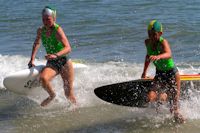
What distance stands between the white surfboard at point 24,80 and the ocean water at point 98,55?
0.33m

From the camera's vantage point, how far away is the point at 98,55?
1173 cm

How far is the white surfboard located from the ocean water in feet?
1.10

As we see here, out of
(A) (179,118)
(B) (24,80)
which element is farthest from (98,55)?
(A) (179,118)

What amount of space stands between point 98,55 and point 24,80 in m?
4.11

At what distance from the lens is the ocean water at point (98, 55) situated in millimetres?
7090

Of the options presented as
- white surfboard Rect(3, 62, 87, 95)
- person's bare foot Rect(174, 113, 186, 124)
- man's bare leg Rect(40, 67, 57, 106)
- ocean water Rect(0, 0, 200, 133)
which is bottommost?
ocean water Rect(0, 0, 200, 133)

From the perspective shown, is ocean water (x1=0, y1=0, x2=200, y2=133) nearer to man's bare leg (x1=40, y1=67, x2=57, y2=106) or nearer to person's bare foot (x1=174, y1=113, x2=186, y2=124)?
person's bare foot (x1=174, y1=113, x2=186, y2=124)

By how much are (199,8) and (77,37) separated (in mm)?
5213

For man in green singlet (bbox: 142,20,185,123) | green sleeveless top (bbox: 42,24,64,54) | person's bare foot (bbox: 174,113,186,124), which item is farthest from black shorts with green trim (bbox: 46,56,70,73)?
person's bare foot (bbox: 174,113,186,124)

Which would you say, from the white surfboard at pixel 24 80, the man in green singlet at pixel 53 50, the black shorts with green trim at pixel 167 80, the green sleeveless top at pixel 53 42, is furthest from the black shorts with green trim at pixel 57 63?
the black shorts with green trim at pixel 167 80

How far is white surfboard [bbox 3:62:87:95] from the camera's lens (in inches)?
304

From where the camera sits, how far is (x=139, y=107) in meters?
7.53

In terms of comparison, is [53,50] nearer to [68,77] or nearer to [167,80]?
[68,77]

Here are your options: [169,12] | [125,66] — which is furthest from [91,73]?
[169,12]
